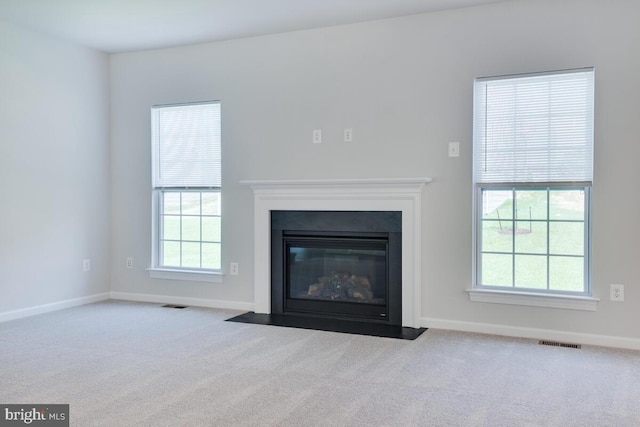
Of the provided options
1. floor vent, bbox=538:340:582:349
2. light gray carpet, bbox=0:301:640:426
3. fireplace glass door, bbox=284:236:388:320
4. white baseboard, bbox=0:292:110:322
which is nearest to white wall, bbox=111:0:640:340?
floor vent, bbox=538:340:582:349

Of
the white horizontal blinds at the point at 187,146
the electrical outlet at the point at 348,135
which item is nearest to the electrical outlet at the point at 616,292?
the electrical outlet at the point at 348,135

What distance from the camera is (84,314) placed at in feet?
15.9

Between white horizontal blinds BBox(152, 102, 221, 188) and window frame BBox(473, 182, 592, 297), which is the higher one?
white horizontal blinds BBox(152, 102, 221, 188)

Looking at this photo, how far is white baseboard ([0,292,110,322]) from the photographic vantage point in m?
4.64

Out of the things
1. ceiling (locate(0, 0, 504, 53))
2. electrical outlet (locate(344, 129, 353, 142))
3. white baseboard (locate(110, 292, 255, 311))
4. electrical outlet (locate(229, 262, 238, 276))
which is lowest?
white baseboard (locate(110, 292, 255, 311))

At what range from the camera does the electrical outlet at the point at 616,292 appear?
150 inches

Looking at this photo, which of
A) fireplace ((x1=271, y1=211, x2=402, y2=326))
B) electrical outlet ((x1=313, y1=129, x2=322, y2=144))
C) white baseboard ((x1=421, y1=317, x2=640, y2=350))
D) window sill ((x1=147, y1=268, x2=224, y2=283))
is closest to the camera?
white baseboard ((x1=421, y1=317, x2=640, y2=350))

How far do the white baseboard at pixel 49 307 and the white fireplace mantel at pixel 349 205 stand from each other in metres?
1.77

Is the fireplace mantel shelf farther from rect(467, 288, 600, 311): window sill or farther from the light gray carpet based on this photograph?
the light gray carpet

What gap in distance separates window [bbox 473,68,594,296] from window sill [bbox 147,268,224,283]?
2386 millimetres

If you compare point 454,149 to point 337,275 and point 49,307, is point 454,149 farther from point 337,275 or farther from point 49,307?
point 49,307

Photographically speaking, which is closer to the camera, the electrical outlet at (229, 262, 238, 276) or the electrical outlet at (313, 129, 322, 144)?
the electrical outlet at (313, 129, 322, 144)

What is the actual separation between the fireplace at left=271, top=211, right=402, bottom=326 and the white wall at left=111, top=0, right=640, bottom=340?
0.29m

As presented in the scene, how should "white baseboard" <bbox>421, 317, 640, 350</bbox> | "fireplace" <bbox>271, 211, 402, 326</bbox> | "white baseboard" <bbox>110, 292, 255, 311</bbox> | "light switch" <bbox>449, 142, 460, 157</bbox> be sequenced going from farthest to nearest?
1. "white baseboard" <bbox>110, 292, 255, 311</bbox>
2. "fireplace" <bbox>271, 211, 402, 326</bbox>
3. "light switch" <bbox>449, 142, 460, 157</bbox>
4. "white baseboard" <bbox>421, 317, 640, 350</bbox>
